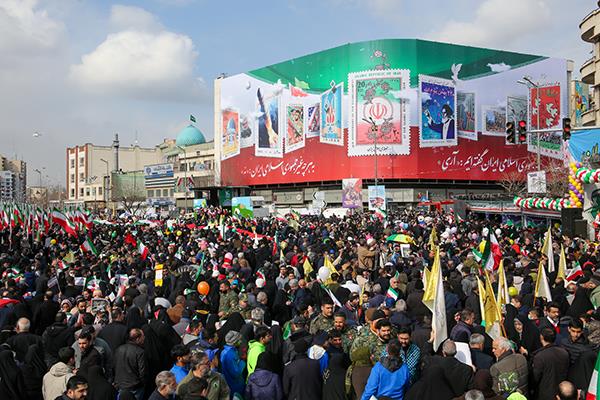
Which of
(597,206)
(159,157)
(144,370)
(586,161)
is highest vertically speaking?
(159,157)

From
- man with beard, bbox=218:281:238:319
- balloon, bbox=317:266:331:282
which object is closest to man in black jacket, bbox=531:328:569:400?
man with beard, bbox=218:281:238:319

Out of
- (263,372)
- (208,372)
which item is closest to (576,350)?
(263,372)

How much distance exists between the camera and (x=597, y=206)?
2255 cm

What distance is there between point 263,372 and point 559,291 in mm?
5995

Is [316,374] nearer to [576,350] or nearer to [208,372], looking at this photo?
[208,372]

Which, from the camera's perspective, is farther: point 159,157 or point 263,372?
point 159,157

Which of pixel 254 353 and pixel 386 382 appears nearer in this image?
pixel 386 382

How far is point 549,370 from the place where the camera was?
19.1 feet

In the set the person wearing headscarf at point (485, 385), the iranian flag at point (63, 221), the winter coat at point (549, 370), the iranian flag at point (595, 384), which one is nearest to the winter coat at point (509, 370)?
the winter coat at point (549, 370)

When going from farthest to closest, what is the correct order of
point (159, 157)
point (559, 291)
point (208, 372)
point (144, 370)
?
point (159, 157)
point (559, 291)
point (144, 370)
point (208, 372)

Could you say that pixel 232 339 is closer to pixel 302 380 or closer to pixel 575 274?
pixel 302 380

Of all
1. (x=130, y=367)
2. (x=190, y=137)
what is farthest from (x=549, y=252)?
(x=190, y=137)

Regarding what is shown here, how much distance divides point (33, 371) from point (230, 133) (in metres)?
67.7

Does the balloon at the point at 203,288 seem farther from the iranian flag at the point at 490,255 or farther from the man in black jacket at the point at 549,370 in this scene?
the man in black jacket at the point at 549,370
